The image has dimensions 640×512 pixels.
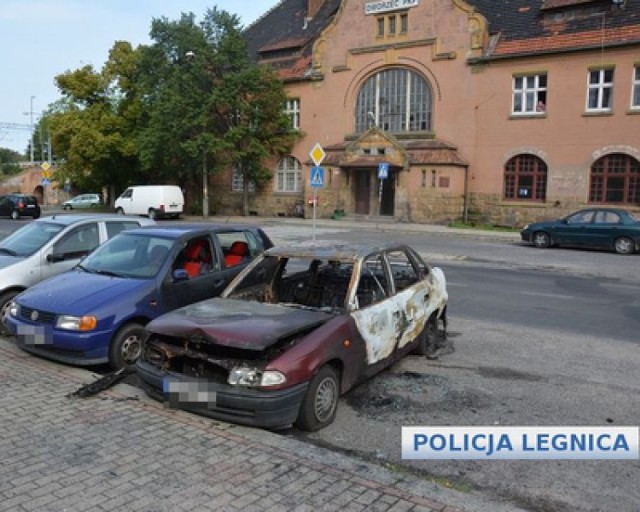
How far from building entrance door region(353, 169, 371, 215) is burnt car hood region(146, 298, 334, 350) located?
95.1ft

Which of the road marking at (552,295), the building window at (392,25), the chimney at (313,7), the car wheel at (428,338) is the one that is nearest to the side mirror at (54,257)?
the car wheel at (428,338)

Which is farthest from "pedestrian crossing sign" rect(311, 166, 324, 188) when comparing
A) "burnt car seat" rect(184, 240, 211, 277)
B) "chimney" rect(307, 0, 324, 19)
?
"chimney" rect(307, 0, 324, 19)

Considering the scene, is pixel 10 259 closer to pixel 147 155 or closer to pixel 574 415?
pixel 574 415

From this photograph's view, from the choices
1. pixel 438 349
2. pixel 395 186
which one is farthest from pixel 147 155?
pixel 438 349

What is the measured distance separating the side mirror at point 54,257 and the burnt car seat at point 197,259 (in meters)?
2.35

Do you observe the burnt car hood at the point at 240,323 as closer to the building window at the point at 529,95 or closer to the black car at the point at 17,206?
the building window at the point at 529,95

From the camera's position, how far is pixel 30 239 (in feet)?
29.3

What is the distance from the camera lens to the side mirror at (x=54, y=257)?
848 centimetres

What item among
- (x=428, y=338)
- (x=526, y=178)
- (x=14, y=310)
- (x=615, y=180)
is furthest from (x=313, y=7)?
(x=14, y=310)

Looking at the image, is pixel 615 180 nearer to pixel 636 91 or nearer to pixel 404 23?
pixel 636 91

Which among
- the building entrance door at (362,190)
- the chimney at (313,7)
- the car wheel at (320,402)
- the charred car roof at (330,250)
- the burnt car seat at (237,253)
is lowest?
the car wheel at (320,402)

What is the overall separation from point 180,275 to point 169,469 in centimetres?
324

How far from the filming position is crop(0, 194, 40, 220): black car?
116 ft

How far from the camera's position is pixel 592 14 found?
27.9m
